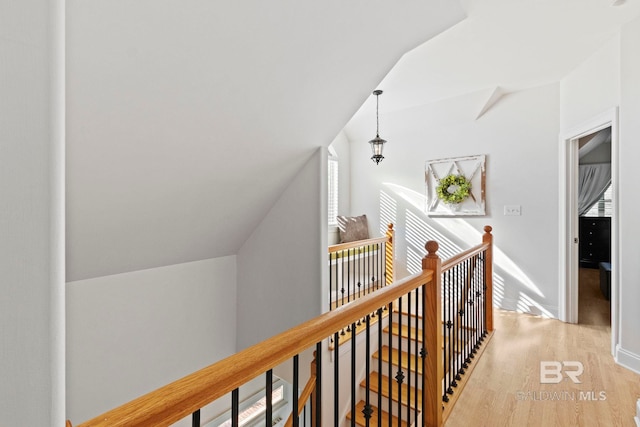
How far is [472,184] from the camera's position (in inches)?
165

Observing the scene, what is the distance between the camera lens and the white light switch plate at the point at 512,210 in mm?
3844

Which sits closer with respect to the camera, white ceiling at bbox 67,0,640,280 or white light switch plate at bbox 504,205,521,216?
white ceiling at bbox 67,0,640,280

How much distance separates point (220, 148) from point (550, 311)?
3923 millimetres

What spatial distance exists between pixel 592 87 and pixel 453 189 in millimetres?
1718

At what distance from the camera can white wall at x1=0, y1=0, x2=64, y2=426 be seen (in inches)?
17.2

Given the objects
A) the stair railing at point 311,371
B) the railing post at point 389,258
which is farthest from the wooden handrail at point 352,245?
the stair railing at point 311,371

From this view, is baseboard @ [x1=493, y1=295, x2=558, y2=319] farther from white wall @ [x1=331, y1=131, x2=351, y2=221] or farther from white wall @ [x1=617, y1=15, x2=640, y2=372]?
white wall @ [x1=331, y1=131, x2=351, y2=221]

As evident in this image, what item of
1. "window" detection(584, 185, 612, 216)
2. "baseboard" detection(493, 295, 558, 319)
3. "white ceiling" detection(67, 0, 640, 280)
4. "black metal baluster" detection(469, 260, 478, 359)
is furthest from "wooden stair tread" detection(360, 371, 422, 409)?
"window" detection(584, 185, 612, 216)

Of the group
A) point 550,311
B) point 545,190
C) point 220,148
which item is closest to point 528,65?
point 545,190

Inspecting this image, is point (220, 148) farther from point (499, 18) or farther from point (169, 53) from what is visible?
point (499, 18)

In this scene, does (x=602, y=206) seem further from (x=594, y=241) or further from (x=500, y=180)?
A: (x=500, y=180)

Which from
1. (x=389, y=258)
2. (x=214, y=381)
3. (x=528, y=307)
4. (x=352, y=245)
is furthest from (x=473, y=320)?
(x=214, y=381)

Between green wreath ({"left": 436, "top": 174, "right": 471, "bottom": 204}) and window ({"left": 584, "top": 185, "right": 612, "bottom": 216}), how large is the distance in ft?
11.5

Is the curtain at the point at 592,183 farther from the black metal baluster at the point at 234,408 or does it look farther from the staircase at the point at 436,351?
the black metal baluster at the point at 234,408
